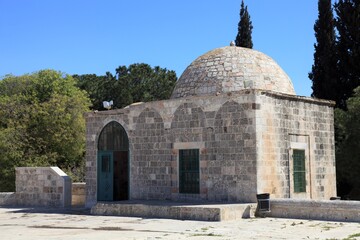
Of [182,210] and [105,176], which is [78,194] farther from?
[182,210]

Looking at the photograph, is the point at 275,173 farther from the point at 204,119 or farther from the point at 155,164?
the point at 155,164

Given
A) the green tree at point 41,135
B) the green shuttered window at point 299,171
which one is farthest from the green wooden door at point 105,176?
the green tree at point 41,135

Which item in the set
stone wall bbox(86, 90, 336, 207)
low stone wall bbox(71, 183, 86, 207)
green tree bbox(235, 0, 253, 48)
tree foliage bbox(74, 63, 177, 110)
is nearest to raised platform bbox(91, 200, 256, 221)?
stone wall bbox(86, 90, 336, 207)

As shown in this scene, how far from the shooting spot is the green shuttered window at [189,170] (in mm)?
15211

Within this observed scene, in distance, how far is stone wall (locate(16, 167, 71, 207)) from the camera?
1872 centimetres

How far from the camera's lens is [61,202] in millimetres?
18719

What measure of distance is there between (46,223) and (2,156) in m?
14.6

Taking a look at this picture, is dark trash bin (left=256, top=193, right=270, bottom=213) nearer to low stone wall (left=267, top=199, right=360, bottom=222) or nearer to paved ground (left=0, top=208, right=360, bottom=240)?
low stone wall (left=267, top=199, right=360, bottom=222)

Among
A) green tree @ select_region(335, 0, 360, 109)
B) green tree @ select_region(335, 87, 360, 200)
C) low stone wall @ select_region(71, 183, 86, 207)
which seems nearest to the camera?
low stone wall @ select_region(71, 183, 86, 207)

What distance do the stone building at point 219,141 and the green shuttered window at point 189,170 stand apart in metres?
0.03

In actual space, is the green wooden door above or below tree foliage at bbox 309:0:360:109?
below

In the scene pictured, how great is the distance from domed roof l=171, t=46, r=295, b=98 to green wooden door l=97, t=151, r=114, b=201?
10.7 ft

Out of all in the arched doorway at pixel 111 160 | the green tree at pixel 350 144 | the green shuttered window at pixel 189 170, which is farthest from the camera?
the green tree at pixel 350 144

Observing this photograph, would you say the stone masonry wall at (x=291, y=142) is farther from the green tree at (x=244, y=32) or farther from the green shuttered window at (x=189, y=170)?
the green tree at (x=244, y=32)
